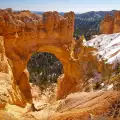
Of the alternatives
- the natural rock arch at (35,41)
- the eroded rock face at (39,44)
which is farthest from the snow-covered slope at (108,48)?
the natural rock arch at (35,41)

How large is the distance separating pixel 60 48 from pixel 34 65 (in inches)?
633

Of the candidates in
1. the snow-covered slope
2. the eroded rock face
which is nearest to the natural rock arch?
the eroded rock face

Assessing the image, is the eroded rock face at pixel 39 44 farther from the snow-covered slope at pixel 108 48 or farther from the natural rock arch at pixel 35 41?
the snow-covered slope at pixel 108 48

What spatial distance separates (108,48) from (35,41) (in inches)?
312

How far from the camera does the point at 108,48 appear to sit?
14.5 m

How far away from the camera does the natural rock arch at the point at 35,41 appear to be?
18047 millimetres

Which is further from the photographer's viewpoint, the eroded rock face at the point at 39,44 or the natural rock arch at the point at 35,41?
the natural rock arch at the point at 35,41

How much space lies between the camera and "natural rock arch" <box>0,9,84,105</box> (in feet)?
59.2

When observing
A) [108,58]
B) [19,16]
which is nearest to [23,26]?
[19,16]

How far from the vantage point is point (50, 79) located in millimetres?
32031

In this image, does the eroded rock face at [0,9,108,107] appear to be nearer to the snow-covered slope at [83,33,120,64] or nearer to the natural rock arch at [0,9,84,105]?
the natural rock arch at [0,9,84,105]

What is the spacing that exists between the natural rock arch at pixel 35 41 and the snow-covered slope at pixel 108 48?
294 centimetres

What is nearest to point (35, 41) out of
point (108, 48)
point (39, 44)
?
point (39, 44)

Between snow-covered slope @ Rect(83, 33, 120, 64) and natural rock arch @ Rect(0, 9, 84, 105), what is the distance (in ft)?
9.66
